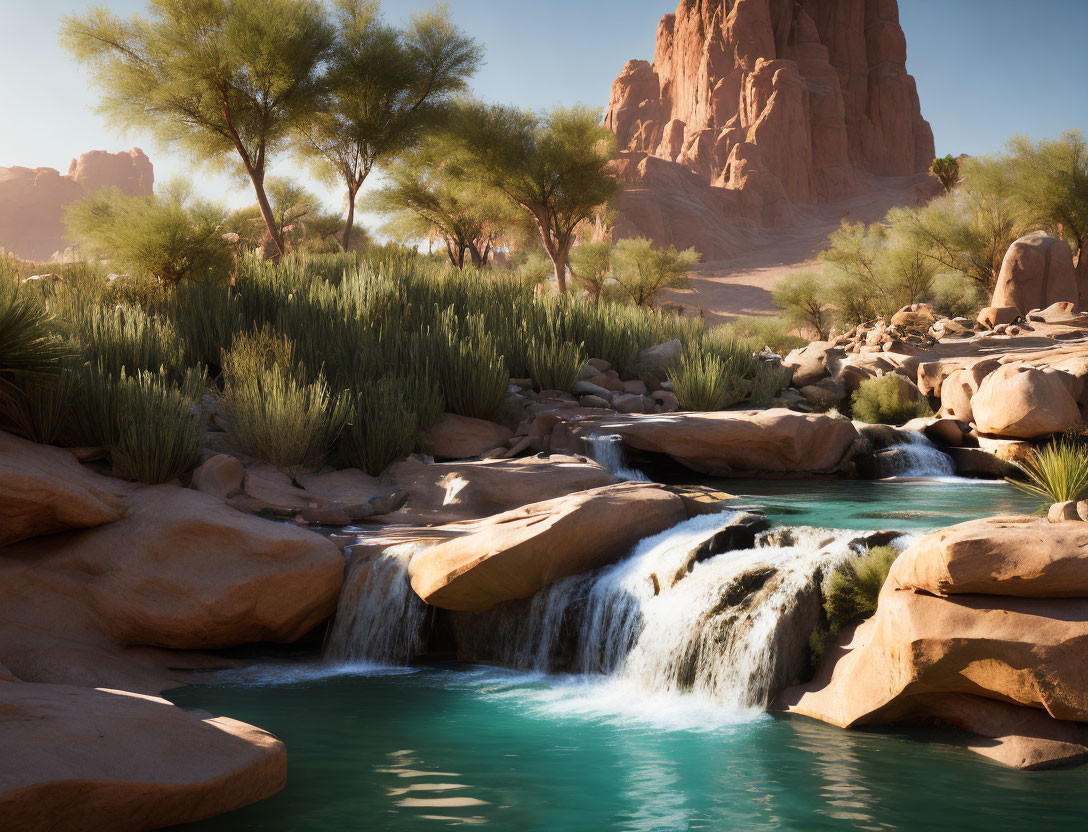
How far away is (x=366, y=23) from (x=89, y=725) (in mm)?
26471

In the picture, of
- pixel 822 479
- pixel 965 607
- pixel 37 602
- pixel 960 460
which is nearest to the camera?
pixel 965 607

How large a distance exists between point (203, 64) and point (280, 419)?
16.8 m

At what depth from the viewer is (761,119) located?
70.5m

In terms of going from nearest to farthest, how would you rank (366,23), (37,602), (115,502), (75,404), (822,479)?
(37,602) → (115,502) → (75,404) → (822,479) → (366,23)

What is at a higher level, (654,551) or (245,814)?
(654,551)

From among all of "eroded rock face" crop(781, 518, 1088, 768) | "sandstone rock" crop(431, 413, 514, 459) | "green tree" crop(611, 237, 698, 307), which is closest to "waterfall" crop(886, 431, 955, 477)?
"sandstone rock" crop(431, 413, 514, 459)

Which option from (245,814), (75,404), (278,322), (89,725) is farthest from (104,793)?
(278,322)

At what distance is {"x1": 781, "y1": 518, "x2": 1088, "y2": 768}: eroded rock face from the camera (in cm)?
444

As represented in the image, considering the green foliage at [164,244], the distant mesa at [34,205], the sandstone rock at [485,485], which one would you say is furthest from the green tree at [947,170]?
the distant mesa at [34,205]

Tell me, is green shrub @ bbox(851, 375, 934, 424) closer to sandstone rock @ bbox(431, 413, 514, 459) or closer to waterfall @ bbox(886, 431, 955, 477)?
waterfall @ bbox(886, 431, 955, 477)

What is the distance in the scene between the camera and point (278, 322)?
1173 cm

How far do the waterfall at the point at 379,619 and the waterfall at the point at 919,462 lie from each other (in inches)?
296

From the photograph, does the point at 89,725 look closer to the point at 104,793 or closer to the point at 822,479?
the point at 104,793

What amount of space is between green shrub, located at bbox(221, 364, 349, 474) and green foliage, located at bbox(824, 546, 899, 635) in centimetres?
553
